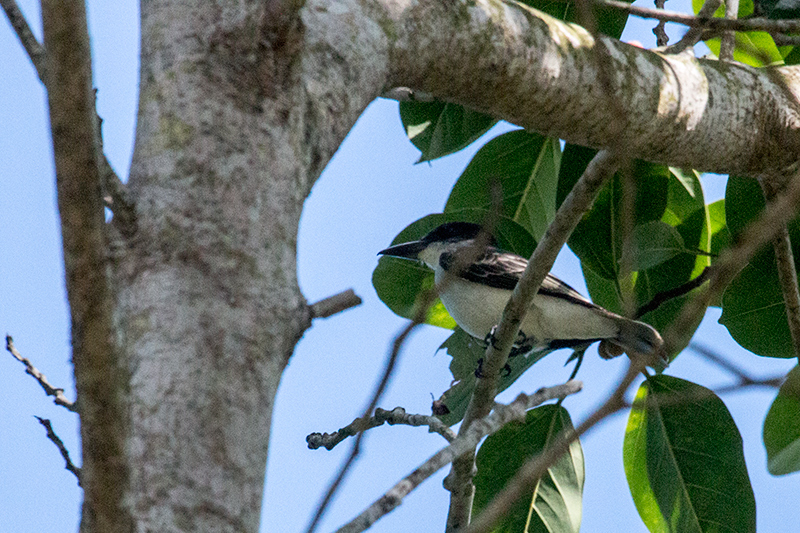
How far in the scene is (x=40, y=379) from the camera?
1531mm

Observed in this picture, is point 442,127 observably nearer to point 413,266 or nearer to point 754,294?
point 413,266

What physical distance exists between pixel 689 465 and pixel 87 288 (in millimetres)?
2931

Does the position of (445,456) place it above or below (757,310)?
above

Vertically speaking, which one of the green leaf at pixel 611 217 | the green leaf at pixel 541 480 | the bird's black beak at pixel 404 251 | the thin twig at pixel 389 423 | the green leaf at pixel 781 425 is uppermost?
the bird's black beak at pixel 404 251

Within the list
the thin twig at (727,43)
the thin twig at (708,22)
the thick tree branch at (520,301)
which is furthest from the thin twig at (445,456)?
the thin twig at (727,43)

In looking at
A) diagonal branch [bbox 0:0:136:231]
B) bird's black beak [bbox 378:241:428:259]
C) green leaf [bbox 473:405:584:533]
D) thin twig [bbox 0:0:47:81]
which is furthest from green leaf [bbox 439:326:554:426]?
thin twig [bbox 0:0:47:81]

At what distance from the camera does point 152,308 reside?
3.62ft

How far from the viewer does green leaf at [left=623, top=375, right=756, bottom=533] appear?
10.1 ft

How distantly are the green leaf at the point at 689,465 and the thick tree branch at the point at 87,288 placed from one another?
8.57 feet

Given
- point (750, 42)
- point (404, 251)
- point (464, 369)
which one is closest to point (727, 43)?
point (750, 42)

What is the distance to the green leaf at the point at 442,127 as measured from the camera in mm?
3199

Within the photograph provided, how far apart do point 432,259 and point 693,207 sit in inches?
58.1

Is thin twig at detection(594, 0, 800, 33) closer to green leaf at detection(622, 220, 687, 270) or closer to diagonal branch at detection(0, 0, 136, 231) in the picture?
green leaf at detection(622, 220, 687, 270)

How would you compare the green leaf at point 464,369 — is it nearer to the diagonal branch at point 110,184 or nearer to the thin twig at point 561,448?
the diagonal branch at point 110,184
